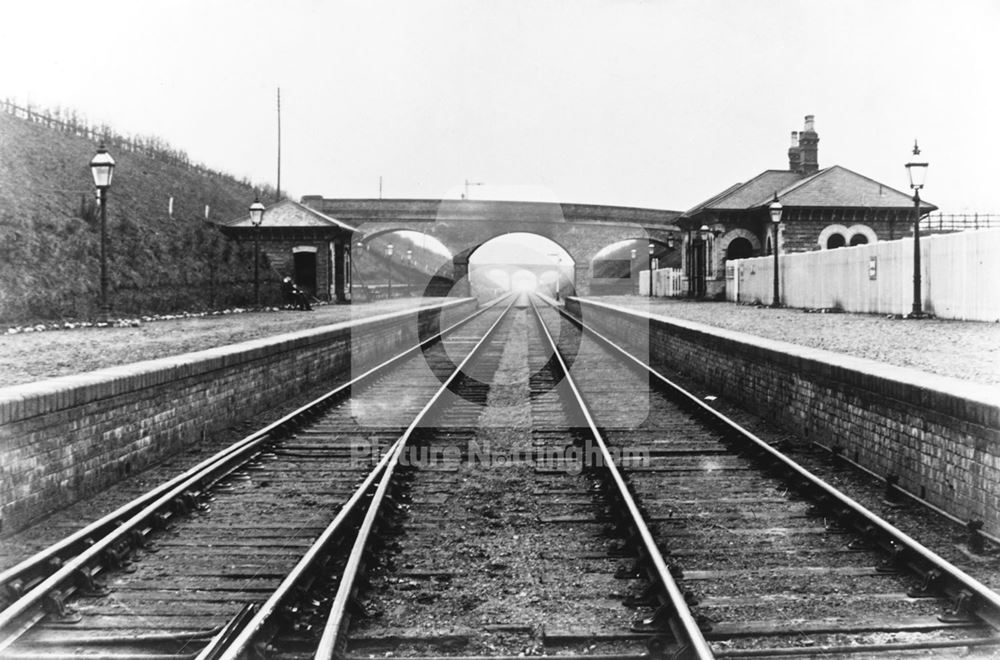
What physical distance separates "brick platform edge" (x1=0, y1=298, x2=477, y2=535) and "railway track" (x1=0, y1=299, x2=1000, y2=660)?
674mm

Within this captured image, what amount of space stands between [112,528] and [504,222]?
50.4 m

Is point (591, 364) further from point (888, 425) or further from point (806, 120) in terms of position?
point (806, 120)

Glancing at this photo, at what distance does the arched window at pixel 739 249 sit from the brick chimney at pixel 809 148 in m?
7.35

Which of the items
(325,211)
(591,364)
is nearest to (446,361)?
(591,364)

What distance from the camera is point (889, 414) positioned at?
6.69 metres

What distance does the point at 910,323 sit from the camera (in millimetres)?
17219

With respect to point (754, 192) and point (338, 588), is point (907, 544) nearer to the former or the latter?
point (338, 588)

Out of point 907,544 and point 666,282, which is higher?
point 666,282

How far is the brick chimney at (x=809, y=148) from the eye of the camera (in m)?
41.2

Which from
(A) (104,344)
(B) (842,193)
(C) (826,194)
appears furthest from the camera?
(B) (842,193)

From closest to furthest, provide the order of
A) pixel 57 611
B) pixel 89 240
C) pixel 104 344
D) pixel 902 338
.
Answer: pixel 57 611 < pixel 104 344 < pixel 902 338 < pixel 89 240

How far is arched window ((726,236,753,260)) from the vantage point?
117 feet

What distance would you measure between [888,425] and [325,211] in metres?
46.3

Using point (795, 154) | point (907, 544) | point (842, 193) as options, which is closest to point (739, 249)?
point (842, 193)
